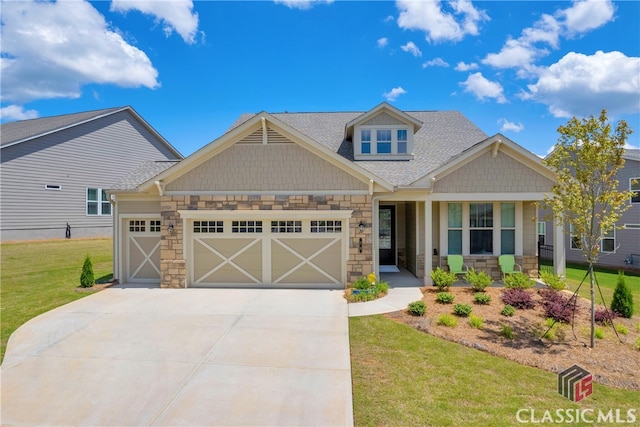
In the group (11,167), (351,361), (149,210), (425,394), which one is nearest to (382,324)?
(351,361)

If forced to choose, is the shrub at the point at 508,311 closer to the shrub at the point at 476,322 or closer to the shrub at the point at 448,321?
the shrub at the point at 476,322

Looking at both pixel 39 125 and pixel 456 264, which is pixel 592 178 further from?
pixel 39 125

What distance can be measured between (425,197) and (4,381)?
10.6m

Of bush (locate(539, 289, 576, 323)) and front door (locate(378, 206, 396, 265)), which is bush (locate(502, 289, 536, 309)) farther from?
Answer: front door (locate(378, 206, 396, 265))

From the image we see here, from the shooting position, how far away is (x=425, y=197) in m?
10.7

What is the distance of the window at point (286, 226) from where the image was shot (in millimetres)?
10708

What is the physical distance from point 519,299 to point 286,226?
6988 mm

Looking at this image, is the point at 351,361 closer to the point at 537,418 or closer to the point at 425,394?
the point at 425,394

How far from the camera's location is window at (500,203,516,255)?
11.4 metres

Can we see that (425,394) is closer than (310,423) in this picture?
No

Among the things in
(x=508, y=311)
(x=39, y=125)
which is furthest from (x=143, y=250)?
(x=39, y=125)

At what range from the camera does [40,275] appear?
41.5ft

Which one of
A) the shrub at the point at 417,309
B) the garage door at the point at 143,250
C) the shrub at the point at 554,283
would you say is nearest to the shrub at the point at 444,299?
the shrub at the point at 417,309
